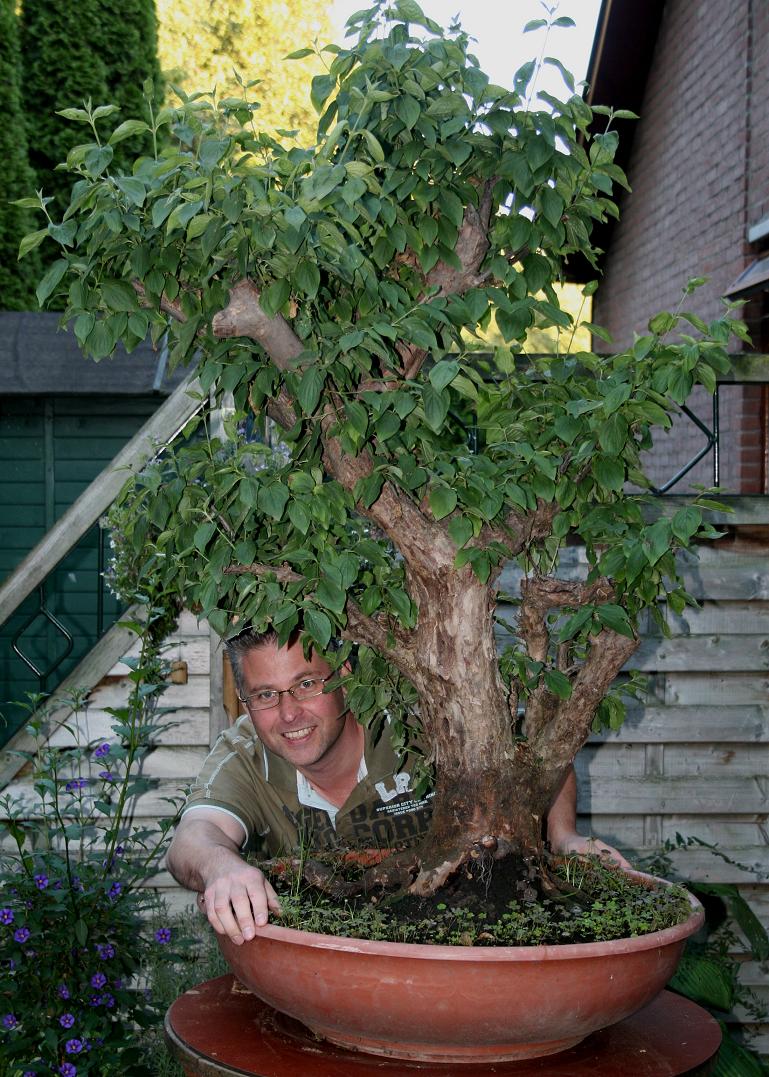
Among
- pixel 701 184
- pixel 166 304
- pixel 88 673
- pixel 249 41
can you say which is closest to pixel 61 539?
pixel 88 673

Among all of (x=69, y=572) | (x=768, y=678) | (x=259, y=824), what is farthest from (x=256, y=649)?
(x=69, y=572)

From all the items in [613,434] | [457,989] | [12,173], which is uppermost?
[12,173]

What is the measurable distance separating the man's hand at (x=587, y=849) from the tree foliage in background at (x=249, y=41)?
15009mm

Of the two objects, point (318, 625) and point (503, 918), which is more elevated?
point (318, 625)

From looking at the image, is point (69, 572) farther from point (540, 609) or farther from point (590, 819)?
point (540, 609)

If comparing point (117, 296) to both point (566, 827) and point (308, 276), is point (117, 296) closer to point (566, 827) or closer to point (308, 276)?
point (308, 276)

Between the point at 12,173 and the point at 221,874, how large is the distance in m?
7.07

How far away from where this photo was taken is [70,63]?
27.7 ft

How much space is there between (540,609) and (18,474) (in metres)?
4.76

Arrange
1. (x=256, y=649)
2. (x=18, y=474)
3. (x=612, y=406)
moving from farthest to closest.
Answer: (x=18, y=474) < (x=256, y=649) < (x=612, y=406)

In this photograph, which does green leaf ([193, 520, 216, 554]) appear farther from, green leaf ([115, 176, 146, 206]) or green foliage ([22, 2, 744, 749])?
green leaf ([115, 176, 146, 206])

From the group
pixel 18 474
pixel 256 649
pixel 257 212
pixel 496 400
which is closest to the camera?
pixel 257 212

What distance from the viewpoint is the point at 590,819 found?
3680 millimetres

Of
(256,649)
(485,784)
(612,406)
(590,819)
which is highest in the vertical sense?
(612,406)
